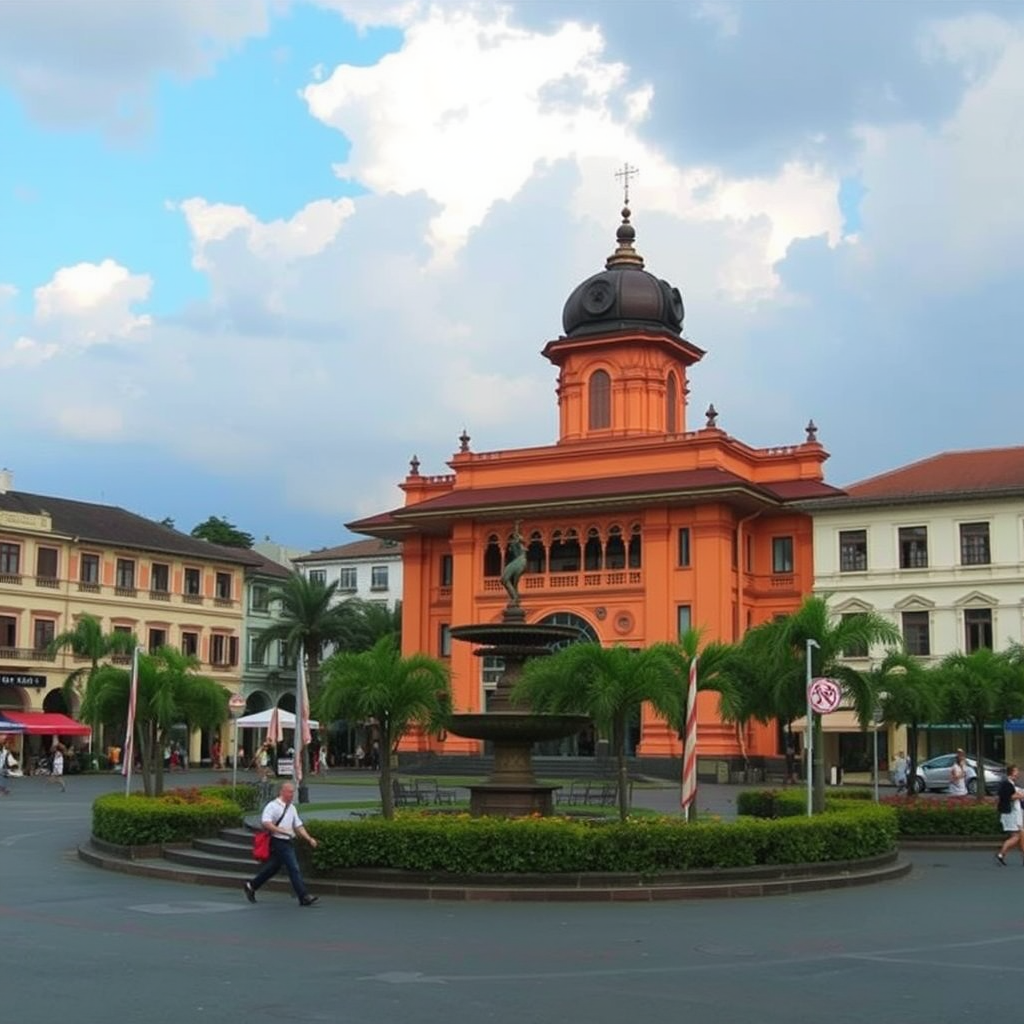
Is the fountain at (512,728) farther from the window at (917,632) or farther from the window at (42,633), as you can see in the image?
the window at (42,633)

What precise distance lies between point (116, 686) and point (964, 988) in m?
22.6

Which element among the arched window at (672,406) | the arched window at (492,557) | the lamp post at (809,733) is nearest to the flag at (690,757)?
the lamp post at (809,733)

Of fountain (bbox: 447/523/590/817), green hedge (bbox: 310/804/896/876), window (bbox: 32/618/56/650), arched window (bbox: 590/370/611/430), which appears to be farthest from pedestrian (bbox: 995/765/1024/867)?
window (bbox: 32/618/56/650)

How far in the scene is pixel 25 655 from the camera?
6594 cm

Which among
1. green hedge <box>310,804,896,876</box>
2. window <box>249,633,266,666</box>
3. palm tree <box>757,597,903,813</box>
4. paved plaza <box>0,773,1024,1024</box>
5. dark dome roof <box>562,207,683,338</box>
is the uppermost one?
dark dome roof <box>562,207,683,338</box>

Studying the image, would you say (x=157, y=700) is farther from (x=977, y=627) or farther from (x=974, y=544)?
(x=974, y=544)

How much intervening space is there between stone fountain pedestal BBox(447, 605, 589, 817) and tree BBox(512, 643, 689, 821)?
0.33 m

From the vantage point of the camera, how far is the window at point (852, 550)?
5784cm

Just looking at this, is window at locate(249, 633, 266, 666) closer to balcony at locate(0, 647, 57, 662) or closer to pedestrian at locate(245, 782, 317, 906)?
balcony at locate(0, 647, 57, 662)

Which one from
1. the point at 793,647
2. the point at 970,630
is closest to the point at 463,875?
the point at 793,647

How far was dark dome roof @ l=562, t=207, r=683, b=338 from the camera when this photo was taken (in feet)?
210

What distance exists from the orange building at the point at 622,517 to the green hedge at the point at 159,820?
3140cm

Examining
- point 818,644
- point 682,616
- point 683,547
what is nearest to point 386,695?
point 818,644

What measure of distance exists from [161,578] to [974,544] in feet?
129
